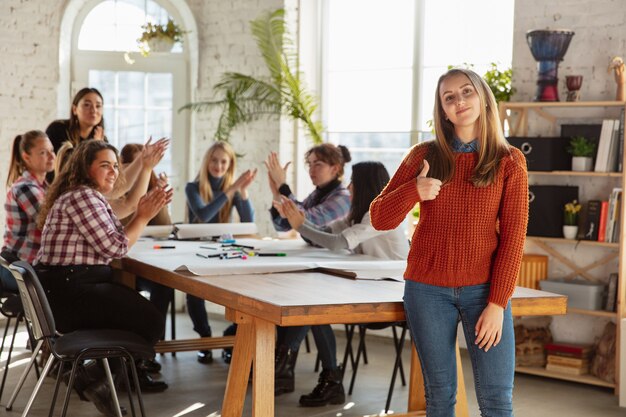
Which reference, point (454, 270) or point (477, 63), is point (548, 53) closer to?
point (477, 63)

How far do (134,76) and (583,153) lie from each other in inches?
152

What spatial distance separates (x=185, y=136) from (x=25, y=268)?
13.9 feet

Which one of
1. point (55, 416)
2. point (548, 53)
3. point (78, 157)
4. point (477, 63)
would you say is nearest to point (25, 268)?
point (78, 157)

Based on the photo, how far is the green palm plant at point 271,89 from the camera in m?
6.90

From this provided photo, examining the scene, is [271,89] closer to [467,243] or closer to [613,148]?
[613,148]

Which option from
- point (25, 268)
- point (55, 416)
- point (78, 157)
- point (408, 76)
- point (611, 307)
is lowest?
point (55, 416)

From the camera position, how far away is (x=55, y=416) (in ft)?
14.5

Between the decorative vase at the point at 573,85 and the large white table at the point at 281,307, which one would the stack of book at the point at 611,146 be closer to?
the decorative vase at the point at 573,85

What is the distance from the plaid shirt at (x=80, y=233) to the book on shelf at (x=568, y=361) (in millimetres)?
2745

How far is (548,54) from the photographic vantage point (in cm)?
539

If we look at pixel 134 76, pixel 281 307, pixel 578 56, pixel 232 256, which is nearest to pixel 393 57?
pixel 578 56

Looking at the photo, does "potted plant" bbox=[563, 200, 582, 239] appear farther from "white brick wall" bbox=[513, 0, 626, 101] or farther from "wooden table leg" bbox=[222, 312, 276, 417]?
"wooden table leg" bbox=[222, 312, 276, 417]

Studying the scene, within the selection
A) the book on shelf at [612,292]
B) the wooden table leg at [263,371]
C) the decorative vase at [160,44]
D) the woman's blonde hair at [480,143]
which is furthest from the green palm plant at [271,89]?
the woman's blonde hair at [480,143]

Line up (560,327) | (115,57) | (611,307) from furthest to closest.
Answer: (115,57)
(560,327)
(611,307)
